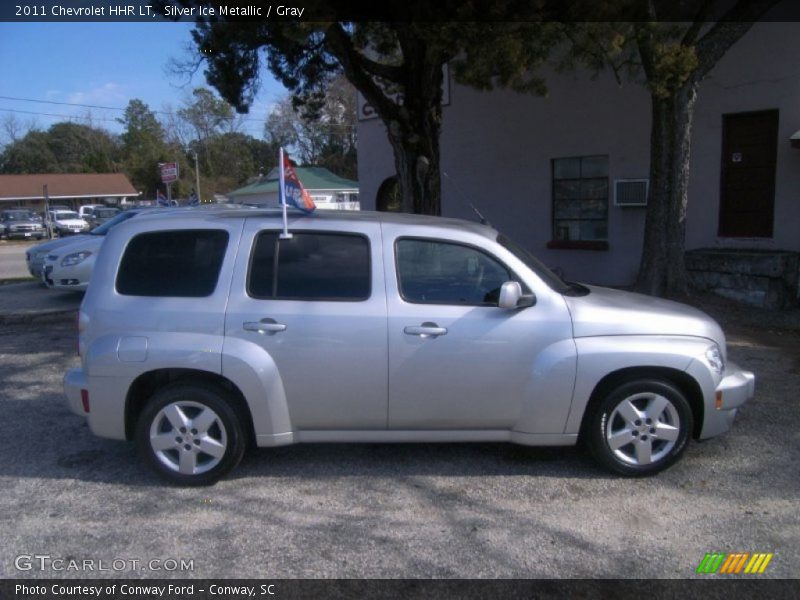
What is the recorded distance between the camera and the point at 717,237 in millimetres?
11602

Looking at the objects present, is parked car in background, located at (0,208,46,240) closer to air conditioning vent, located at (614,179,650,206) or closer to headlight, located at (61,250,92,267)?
headlight, located at (61,250,92,267)

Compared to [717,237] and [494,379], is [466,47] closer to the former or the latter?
[494,379]

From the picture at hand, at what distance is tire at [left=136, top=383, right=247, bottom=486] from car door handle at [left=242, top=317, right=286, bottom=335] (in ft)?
1.58

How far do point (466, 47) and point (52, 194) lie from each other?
188ft

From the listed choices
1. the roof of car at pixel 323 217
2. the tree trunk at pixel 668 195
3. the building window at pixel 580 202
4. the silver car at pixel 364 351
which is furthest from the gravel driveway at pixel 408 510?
the building window at pixel 580 202

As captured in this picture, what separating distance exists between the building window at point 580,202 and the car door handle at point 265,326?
9523mm

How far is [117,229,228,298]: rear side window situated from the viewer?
4.61 meters

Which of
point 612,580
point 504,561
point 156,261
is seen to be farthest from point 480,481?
point 156,261

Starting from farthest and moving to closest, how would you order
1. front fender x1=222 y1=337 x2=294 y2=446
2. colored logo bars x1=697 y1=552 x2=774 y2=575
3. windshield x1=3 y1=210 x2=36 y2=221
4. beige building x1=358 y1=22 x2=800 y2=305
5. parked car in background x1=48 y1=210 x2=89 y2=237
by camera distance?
1. windshield x1=3 y1=210 x2=36 y2=221
2. parked car in background x1=48 y1=210 x2=89 y2=237
3. beige building x1=358 y1=22 x2=800 y2=305
4. front fender x1=222 y1=337 x2=294 y2=446
5. colored logo bars x1=697 y1=552 x2=774 y2=575

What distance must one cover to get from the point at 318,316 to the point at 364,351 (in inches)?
14.6

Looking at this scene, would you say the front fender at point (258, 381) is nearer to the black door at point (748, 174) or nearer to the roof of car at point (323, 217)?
the roof of car at point (323, 217)

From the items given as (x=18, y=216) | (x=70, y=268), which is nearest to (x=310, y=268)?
(x=70, y=268)

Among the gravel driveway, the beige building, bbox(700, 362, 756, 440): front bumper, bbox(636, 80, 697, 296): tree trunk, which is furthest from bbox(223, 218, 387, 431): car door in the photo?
the beige building

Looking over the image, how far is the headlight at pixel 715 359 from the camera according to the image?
179 inches
